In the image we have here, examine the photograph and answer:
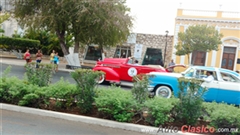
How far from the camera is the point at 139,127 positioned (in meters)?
4.76

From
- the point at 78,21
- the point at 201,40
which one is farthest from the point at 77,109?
the point at 201,40

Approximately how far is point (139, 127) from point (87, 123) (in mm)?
1215

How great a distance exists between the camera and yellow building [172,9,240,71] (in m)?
25.0

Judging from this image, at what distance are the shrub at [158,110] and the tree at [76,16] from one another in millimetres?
12284

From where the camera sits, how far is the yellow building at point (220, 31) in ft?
82.1

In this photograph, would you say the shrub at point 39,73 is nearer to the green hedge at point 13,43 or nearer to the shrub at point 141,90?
the shrub at point 141,90

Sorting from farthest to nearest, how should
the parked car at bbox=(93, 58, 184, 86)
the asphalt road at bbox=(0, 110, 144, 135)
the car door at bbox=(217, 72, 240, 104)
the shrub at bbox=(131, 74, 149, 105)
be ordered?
the parked car at bbox=(93, 58, 184, 86)
the car door at bbox=(217, 72, 240, 104)
the shrub at bbox=(131, 74, 149, 105)
the asphalt road at bbox=(0, 110, 144, 135)

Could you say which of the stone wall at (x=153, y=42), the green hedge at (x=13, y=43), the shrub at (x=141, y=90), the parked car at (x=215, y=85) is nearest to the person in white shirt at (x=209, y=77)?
the parked car at (x=215, y=85)

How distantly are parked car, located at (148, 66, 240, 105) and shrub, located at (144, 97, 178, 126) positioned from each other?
118 inches

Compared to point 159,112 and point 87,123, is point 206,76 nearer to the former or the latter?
point 159,112

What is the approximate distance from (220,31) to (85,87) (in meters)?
24.1

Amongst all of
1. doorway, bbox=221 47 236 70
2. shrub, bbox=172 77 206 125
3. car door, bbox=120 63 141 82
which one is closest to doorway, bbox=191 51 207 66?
doorway, bbox=221 47 236 70

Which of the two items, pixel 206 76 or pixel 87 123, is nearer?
pixel 87 123

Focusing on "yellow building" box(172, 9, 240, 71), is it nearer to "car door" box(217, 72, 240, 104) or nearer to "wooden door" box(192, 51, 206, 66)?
"wooden door" box(192, 51, 206, 66)
